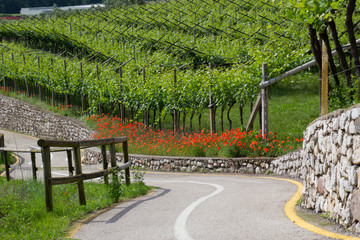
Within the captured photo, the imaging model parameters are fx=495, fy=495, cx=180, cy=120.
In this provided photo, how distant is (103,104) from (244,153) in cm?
1571

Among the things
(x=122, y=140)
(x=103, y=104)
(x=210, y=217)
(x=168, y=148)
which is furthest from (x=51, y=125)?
(x=210, y=217)

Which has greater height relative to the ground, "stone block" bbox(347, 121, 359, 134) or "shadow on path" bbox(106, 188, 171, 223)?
"stone block" bbox(347, 121, 359, 134)

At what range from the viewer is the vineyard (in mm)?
19188

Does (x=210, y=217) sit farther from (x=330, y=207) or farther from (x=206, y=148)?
(x=206, y=148)

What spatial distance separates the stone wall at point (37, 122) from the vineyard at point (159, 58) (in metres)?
1.70

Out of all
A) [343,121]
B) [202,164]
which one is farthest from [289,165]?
[343,121]

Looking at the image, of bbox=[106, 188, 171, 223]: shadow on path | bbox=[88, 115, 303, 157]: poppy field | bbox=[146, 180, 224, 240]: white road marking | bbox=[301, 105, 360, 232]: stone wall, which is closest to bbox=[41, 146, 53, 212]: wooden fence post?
bbox=[106, 188, 171, 223]: shadow on path

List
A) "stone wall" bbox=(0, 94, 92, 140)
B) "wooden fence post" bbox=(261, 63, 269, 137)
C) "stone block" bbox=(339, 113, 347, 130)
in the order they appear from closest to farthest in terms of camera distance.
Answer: "stone block" bbox=(339, 113, 347, 130)
"wooden fence post" bbox=(261, 63, 269, 137)
"stone wall" bbox=(0, 94, 92, 140)

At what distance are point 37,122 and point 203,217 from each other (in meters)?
27.5

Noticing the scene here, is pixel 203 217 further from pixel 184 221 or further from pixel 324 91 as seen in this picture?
pixel 324 91

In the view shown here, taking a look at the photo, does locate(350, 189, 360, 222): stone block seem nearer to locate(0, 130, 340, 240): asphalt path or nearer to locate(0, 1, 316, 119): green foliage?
locate(0, 130, 340, 240): asphalt path

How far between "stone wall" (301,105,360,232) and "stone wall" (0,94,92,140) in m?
19.1

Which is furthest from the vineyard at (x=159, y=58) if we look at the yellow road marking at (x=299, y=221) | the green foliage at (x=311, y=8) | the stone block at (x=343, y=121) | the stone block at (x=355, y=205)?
the stone block at (x=355, y=205)

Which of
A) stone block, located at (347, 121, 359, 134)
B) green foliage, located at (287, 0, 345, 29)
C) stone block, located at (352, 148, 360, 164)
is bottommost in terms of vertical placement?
stone block, located at (352, 148, 360, 164)
